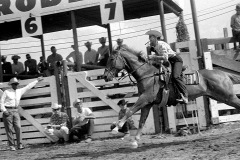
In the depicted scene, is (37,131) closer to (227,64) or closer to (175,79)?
(175,79)

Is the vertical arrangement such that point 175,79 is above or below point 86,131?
above

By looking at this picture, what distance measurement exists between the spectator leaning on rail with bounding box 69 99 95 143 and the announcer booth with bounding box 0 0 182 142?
0.45 m

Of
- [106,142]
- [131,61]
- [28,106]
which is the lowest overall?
[106,142]

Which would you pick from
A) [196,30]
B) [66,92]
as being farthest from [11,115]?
[196,30]

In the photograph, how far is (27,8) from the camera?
1434 cm

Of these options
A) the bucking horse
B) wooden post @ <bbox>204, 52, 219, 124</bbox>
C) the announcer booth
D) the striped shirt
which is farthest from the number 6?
wooden post @ <bbox>204, 52, 219, 124</bbox>

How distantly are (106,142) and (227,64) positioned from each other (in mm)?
4546

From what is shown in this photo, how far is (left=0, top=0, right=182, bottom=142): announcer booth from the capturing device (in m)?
12.6

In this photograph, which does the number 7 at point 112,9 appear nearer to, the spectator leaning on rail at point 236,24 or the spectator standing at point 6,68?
the spectator leaning on rail at point 236,24

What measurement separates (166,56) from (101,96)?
137 inches

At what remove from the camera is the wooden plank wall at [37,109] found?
1302 cm

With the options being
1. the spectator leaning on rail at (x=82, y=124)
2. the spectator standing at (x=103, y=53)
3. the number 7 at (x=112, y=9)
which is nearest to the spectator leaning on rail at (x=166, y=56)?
the spectator leaning on rail at (x=82, y=124)

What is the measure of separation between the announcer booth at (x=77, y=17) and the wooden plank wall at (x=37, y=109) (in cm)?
11

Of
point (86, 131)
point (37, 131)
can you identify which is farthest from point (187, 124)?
point (37, 131)
